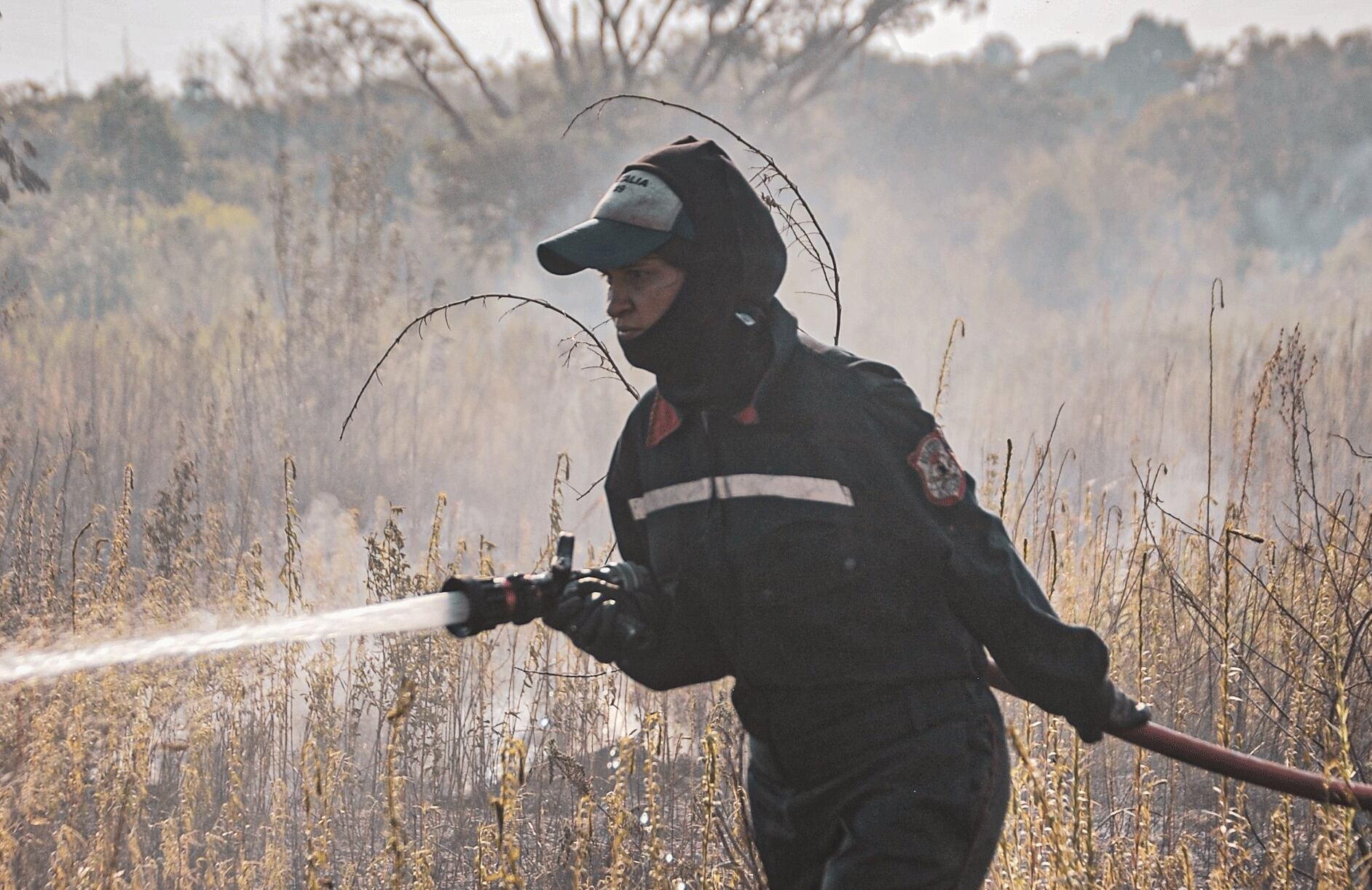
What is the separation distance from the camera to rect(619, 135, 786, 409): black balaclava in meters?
2.19

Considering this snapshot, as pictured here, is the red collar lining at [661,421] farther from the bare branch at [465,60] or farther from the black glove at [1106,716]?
the bare branch at [465,60]

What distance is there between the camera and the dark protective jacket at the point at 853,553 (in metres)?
2.05

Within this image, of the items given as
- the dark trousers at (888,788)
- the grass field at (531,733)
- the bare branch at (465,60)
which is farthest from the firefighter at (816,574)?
the bare branch at (465,60)

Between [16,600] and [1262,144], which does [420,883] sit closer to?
[16,600]

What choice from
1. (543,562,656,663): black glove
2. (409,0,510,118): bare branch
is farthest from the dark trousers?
(409,0,510,118): bare branch

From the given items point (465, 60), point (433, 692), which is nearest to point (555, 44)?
point (465, 60)

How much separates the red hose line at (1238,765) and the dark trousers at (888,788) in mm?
191

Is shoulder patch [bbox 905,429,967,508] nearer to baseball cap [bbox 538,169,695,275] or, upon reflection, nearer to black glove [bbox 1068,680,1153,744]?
black glove [bbox 1068,680,1153,744]

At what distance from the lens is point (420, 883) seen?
2881 mm

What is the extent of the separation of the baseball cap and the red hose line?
92 centimetres

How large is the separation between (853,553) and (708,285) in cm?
51

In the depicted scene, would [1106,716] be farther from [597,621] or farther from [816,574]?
[597,621]

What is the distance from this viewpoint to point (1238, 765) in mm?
2256

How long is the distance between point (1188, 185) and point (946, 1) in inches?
422
